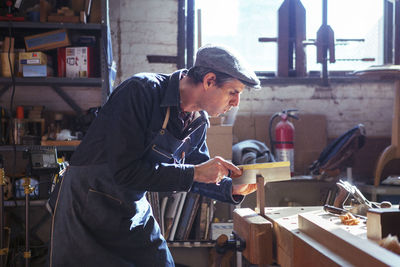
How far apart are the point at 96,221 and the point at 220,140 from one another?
182 centimetres

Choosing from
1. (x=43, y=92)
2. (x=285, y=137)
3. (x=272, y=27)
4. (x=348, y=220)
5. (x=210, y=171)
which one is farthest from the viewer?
(x=272, y=27)

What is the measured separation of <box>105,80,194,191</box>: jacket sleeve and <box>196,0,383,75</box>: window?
8.52ft

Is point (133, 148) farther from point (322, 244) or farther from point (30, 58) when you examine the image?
point (30, 58)

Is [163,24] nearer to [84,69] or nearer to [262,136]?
[84,69]

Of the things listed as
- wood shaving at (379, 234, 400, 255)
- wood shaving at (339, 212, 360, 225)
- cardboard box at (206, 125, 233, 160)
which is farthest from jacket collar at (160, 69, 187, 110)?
cardboard box at (206, 125, 233, 160)

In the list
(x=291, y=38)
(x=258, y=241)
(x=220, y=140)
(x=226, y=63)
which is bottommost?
(x=258, y=241)

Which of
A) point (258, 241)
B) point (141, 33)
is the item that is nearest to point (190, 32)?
point (141, 33)

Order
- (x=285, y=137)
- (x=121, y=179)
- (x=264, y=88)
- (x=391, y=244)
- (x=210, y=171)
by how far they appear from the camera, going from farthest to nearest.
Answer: (x=264, y=88)
(x=285, y=137)
(x=210, y=171)
(x=121, y=179)
(x=391, y=244)

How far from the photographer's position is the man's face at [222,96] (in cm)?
149

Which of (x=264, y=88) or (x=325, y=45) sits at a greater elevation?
(x=325, y=45)

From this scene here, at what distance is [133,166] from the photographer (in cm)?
136

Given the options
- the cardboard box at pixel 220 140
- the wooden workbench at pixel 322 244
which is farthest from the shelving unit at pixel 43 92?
the wooden workbench at pixel 322 244

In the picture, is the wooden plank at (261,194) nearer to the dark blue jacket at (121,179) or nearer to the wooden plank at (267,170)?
the wooden plank at (267,170)

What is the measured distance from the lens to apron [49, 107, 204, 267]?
4.73 feet
